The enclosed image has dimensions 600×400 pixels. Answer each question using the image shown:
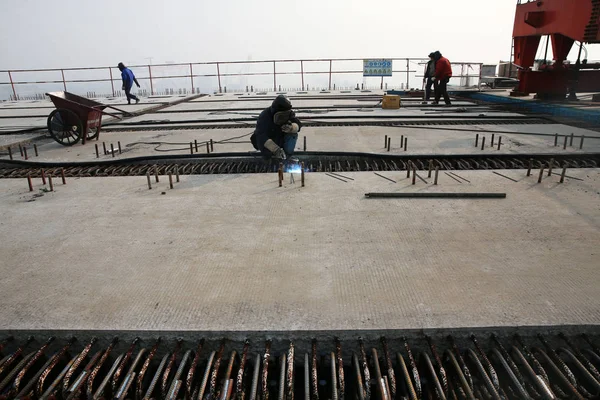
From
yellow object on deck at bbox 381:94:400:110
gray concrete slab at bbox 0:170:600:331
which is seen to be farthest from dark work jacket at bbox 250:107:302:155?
yellow object on deck at bbox 381:94:400:110

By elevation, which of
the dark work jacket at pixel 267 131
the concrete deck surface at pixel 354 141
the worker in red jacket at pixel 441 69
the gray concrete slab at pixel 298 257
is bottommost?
the gray concrete slab at pixel 298 257

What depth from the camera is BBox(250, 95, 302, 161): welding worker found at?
5.84 m

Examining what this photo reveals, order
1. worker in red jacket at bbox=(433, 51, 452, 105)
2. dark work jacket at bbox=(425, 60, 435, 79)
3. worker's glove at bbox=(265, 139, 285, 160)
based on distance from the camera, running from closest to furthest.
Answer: worker's glove at bbox=(265, 139, 285, 160)
worker in red jacket at bbox=(433, 51, 452, 105)
dark work jacket at bbox=(425, 60, 435, 79)

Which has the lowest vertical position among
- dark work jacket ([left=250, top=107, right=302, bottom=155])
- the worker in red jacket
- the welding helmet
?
dark work jacket ([left=250, top=107, right=302, bottom=155])

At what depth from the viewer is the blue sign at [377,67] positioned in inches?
859

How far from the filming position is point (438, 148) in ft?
22.5

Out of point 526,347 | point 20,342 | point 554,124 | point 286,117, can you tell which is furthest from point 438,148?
point 20,342

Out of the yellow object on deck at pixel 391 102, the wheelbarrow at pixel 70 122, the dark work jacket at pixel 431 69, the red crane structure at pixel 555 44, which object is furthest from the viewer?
the dark work jacket at pixel 431 69

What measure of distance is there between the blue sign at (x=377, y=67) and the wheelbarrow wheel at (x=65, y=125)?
55.6 feet

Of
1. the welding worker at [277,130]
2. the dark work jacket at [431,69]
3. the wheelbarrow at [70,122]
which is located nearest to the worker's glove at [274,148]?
the welding worker at [277,130]

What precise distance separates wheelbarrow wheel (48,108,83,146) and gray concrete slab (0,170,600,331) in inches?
120

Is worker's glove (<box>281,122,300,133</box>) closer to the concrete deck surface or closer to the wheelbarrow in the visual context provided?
the concrete deck surface

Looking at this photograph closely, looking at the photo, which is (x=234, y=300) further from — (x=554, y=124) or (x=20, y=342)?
(x=554, y=124)

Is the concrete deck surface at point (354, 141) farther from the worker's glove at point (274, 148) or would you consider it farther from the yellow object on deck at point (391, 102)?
the yellow object on deck at point (391, 102)
